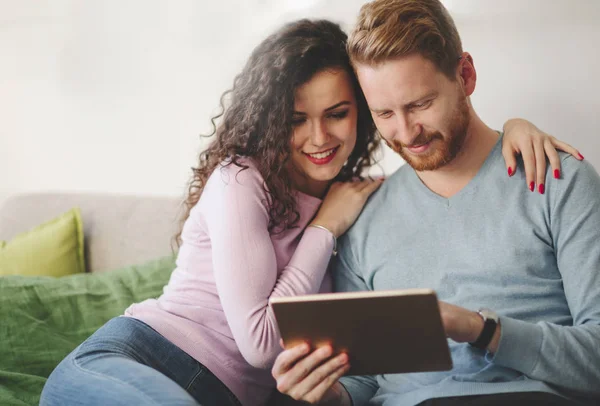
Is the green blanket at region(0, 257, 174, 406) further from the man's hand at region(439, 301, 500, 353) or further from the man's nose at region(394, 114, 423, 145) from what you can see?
the man's hand at region(439, 301, 500, 353)

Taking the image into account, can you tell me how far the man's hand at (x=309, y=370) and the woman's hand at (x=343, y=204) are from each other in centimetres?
40

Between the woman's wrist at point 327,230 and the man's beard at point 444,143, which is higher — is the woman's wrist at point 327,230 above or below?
below

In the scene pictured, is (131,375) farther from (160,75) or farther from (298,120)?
(160,75)

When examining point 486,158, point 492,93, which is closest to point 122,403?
point 486,158

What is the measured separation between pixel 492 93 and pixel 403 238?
20.6 inches

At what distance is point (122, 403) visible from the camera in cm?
128

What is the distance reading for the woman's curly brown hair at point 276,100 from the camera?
1582 millimetres

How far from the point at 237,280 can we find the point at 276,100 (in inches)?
15.9

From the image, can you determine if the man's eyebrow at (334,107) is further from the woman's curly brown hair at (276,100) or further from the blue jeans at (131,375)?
the blue jeans at (131,375)

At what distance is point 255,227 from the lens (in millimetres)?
1516

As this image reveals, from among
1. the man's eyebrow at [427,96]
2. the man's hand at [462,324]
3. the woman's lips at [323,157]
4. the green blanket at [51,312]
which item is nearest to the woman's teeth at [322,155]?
the woman's lips at [323,157]

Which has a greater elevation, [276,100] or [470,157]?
[276,100]

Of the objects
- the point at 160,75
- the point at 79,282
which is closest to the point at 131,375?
the point at 79,282

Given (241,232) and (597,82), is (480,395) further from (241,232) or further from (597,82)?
(597,82)
